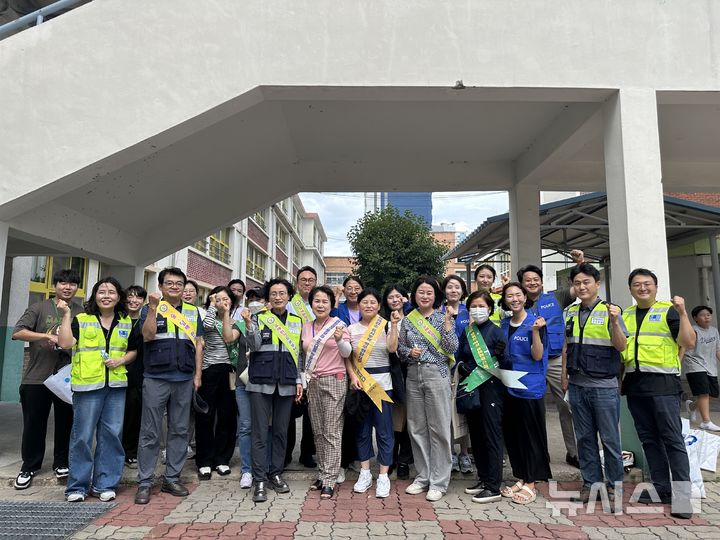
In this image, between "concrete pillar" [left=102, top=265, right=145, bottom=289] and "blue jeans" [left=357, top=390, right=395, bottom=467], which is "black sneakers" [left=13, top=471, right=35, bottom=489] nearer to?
"blue jeans" [left=357, top=390, right=395, bottom=467]

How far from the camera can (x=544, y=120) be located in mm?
6691

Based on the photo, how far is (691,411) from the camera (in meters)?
7.63

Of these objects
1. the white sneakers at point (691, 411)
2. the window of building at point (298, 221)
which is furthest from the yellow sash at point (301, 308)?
the window of building at point (298, 221)

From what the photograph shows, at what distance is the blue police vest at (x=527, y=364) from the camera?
13.7 ft

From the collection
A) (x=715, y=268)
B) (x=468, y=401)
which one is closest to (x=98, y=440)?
(x=468, y=401)

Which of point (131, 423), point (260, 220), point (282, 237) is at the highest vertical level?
→ point (282, 237)

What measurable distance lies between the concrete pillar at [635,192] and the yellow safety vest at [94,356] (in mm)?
4604

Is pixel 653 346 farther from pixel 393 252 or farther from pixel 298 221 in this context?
pixel 298 221

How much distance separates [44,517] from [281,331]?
88.6 inches

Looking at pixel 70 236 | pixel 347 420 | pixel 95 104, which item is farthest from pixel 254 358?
pixel 70 236

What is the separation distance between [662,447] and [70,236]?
6.55 m

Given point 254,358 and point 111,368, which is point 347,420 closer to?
point 254,358

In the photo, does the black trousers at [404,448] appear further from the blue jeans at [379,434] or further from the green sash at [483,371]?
the green sash at [483,371]

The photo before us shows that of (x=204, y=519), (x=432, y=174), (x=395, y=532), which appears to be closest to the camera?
(x=395, y=532)
